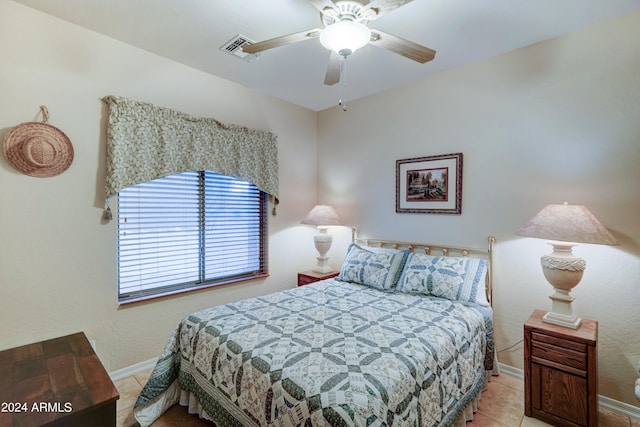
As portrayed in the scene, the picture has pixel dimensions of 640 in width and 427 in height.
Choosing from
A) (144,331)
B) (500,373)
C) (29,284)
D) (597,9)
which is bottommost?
(500,373)

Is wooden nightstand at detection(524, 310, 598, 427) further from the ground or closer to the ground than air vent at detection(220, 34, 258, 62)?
closer to the ground

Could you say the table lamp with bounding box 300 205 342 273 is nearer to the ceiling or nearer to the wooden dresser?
the ceiling

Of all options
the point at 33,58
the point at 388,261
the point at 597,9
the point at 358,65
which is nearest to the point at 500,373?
the point at 388,261

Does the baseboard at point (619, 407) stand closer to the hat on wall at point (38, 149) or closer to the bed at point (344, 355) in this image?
the bed at point (344, 355)

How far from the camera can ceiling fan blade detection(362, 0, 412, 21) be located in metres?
1.44

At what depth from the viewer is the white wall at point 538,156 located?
207cm

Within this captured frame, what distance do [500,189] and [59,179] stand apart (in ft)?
11.6

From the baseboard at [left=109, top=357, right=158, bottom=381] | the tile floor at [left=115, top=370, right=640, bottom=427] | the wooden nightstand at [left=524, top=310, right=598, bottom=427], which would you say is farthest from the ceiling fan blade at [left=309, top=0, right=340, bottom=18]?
the baseboard at [left=109, top=357, right=158, bottom=381]

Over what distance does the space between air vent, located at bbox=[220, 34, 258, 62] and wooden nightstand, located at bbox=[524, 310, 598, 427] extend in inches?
118

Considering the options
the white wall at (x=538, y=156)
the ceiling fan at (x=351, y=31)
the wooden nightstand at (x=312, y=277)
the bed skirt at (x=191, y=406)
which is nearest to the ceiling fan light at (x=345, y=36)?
the ceiling fan at (x=351, y=31)

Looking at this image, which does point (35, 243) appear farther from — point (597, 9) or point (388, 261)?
point (597, 9)

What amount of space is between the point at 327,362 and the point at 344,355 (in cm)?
11

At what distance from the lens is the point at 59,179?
220 centimetres

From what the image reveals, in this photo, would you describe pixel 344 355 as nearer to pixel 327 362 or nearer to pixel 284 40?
pixel 327 362
